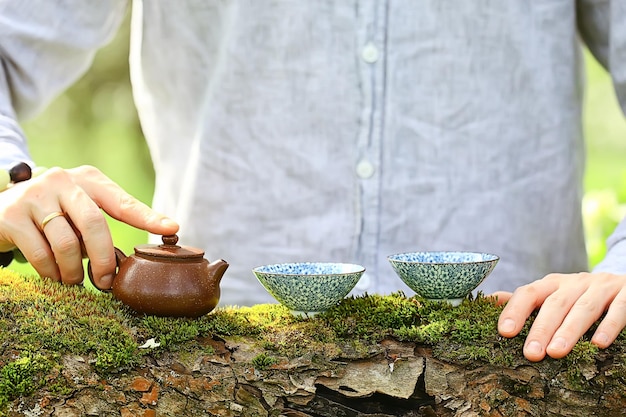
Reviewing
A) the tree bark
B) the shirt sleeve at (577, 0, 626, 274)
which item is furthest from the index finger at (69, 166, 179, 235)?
the shirt sleeve at (577, 0, 626, 274)

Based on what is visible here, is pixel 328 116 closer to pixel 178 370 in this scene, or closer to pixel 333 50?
pixel 333 50

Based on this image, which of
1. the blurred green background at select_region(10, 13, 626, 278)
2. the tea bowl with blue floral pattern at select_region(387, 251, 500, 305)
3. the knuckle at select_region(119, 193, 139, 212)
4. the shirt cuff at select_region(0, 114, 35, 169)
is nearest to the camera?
the tea bowl with blue floral pattern at select_region(387, 251, 500, 305)

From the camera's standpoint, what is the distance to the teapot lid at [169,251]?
5.03ft

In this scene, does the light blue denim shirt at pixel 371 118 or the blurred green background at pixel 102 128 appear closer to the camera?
the light blue denim shirt at pixel 371 118

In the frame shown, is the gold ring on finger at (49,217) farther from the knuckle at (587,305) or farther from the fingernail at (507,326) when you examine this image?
the knuckle at (587,305)

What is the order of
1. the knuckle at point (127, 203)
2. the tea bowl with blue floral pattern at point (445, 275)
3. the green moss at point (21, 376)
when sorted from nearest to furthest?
1. the green moss at point (21, 376)
2. the tea bowl with blue floral pattern at point (445, 275)
3. the knuckle at point (127, 203)

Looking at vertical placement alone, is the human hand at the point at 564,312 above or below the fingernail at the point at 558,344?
above

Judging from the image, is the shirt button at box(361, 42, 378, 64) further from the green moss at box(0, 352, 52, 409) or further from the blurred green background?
the blurred green background

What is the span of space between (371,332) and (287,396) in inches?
8.6

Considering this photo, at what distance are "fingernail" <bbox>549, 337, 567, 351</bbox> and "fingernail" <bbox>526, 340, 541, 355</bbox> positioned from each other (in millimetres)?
23

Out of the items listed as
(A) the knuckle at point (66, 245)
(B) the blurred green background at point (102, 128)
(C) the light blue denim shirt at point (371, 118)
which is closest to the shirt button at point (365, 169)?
(C) the light blue denim shirt at point (371, 118)

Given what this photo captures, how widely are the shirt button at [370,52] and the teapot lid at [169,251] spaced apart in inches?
34.1

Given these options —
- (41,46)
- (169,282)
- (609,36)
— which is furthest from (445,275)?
(41,46)

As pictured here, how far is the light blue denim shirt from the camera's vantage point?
2.18 meters
